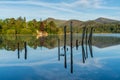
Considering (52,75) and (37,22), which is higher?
(37,22)

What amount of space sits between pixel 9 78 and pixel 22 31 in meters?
102

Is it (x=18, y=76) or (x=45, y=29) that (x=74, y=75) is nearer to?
(x=18, y=76)

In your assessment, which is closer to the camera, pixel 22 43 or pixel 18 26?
pixel 22 43

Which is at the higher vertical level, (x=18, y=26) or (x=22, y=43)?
(x=18, y=26)

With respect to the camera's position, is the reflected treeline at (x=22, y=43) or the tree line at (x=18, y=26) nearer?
the reflected treeline at (x=22, y=43)

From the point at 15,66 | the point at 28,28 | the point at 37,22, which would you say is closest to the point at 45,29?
the point at 37,22

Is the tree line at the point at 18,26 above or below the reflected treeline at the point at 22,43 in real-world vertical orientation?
above

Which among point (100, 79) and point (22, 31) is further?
point (22, 31)

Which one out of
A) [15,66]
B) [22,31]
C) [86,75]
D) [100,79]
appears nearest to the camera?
[100,79]

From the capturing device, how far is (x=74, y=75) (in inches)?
886

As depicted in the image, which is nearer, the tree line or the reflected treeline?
the reflected treeline

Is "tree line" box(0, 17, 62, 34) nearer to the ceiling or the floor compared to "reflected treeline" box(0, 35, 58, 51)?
nearer to the ceiling

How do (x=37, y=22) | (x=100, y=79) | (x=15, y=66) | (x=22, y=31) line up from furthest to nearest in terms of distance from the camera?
(x=37, y=22)
(x=22, y=31)
(x=15, y=66)
(x=100, y=79)

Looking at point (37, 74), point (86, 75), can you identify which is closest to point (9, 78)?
point (37, 74)
